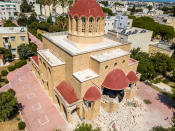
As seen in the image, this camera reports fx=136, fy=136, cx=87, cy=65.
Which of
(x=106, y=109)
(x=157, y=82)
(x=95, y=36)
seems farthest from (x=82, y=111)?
(x=157, y=82)

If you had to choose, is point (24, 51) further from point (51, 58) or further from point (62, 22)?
point (62, 22)

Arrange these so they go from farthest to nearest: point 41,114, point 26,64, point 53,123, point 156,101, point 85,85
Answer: point 26,64 → point 156,101 → point 41,114 → point 53,123 → point 85,85

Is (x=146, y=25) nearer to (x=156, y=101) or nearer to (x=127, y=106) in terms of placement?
(x=156, y=101)

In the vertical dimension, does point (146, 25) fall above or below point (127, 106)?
above

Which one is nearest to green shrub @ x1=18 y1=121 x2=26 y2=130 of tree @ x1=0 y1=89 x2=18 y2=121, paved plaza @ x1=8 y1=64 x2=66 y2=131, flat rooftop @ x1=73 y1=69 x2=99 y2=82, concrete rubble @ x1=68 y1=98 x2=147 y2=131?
paved plaza @ x1=8 y1=64 x2=66 y2=131

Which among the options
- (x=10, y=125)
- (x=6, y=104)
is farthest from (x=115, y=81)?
(x=10, y=125)

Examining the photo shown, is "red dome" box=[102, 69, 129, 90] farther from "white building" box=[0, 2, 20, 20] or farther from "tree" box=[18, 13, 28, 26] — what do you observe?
"white building" box=[0, 2, 20, 20]
